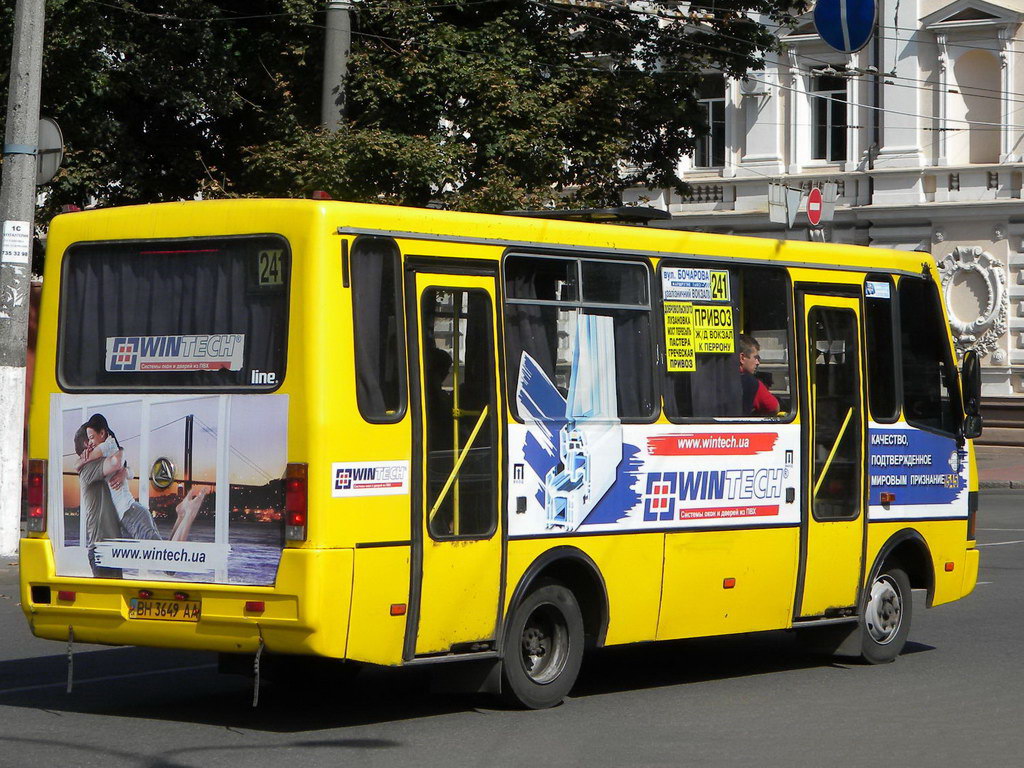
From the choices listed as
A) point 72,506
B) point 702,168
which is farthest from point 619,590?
point 702,168

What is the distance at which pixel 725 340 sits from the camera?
10578 mm

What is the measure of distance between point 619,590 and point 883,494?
8.13 feet

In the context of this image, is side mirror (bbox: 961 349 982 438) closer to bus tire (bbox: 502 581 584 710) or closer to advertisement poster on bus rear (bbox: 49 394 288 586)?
bus tire (bbox: 502 581 584 710)

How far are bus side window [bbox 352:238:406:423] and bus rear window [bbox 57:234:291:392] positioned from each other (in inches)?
13.8

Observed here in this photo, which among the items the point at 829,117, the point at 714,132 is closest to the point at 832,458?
the point at 829,117

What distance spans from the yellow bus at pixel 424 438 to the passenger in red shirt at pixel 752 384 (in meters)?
0.02

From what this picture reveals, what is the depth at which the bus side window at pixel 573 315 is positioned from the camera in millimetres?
9352

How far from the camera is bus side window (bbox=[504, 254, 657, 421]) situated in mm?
9352

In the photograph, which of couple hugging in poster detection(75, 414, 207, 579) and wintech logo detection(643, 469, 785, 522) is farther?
wintech logo detection(643, 469, 785, 522)

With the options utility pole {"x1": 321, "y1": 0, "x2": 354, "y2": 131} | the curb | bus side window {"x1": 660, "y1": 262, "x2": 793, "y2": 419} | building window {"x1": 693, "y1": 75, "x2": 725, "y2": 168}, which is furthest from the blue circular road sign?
building window {"x1": 693, "y1": 75, "x2": 725, "y2": 168}

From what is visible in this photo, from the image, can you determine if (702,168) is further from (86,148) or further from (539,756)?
(539,756)

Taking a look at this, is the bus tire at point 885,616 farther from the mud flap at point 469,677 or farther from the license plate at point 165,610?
the license plate at point 165,610

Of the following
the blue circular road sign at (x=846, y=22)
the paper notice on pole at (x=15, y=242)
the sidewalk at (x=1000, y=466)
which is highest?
the blue circular road sign at (x=846, y=22)

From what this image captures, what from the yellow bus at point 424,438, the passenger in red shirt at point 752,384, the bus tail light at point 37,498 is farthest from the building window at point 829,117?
the bus tail light at point 37,498
